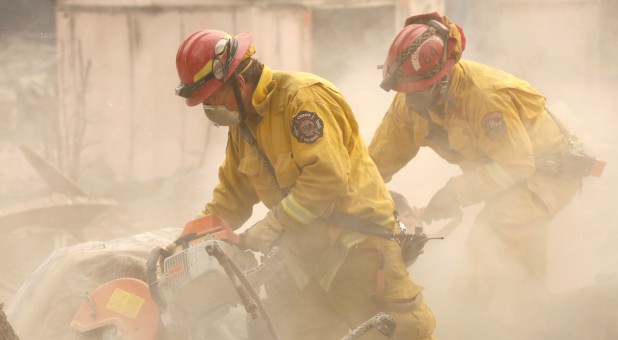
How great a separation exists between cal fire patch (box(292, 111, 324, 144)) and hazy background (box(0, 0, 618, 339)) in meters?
2.34

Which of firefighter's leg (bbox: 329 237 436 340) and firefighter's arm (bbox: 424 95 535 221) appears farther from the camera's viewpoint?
firefighter's arm (bbox: 424 95 535 221)

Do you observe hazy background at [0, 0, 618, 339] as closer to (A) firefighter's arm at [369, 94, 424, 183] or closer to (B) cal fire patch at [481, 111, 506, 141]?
(A) firefighter's arm at [369, 94, 424, 183]

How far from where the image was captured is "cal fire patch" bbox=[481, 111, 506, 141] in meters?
4.55

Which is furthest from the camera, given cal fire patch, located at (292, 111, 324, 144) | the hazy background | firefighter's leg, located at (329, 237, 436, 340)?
the hazy background

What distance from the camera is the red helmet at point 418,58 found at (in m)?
4.45

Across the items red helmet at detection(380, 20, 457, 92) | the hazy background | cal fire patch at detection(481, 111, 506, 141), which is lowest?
the hazy background

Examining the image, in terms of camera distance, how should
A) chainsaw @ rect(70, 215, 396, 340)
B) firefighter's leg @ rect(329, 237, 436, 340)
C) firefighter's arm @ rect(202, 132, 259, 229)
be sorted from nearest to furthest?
chainsaw @ rect(70, 215, 396, 340) < firefighter's leg @ rect(329, 237, 436, 340) < firefighter's arm @ rect(202, 132, 259, 229)

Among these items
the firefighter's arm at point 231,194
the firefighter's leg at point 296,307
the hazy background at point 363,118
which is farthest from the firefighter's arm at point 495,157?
the firefighter's arm at point 231,194

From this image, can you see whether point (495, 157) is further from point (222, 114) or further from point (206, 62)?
point (206, 62)

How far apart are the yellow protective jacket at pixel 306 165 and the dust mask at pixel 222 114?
0.11 meters

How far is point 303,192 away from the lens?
3.43 m

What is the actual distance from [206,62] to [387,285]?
1.33 meters

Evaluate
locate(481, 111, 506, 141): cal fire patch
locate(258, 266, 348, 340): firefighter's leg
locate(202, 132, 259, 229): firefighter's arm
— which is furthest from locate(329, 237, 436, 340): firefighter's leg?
locate(481, 111, 506, 141): cal fire patch

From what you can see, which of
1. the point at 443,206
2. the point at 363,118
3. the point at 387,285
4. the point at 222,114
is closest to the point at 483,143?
the point at 443,206
